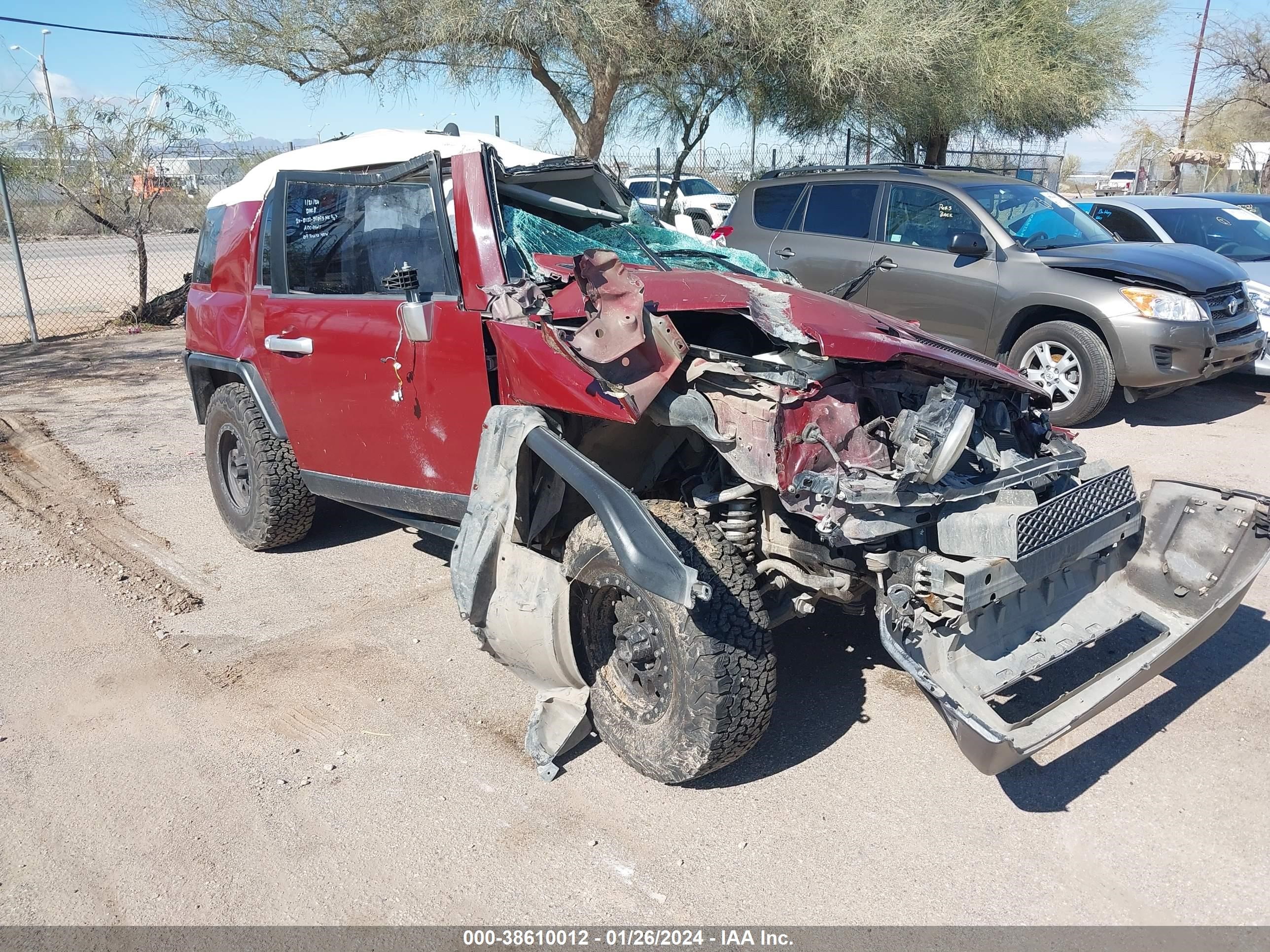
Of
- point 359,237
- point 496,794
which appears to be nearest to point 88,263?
point 359,237

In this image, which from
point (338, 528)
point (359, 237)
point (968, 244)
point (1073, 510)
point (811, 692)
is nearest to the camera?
point (1073, 510)

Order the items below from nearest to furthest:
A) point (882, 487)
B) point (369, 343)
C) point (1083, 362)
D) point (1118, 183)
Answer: point (882, 487), point (369, 343), point (1083, 362), point (1118, 183)

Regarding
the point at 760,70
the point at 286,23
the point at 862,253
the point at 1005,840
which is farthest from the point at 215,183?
the point at 1005,840

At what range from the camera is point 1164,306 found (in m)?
7.01

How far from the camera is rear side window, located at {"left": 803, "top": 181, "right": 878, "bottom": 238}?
27.2 feet

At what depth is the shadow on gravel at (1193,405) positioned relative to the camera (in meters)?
7.72

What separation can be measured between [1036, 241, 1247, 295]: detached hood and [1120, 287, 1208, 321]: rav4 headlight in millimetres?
105

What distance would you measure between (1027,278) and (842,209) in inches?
72.6

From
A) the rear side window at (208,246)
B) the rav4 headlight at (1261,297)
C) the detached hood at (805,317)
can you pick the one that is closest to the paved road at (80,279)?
the rear side window at (208,246)

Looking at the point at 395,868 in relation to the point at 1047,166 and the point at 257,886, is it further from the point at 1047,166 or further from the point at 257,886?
the point at 1047,166

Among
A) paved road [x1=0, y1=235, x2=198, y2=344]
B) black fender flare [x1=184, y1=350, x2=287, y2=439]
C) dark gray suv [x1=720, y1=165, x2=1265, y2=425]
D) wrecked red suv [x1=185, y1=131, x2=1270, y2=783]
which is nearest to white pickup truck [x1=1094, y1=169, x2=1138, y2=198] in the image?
dark gray suv [x1=720, y1=165, x2=1265, y2=425]

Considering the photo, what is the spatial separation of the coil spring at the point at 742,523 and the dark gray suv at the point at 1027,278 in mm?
4293

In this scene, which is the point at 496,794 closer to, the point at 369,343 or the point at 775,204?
the point at 369,343

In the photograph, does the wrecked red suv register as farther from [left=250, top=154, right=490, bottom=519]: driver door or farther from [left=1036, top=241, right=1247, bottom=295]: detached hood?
[left=1036, top=241, right=1247, bottom=295]: detached hood
